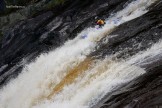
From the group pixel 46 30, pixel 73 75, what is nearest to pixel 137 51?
pixel 73 75

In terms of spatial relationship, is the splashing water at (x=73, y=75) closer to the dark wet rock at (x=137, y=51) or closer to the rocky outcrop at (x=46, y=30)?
the dark wet rock at (x=137, y=51)

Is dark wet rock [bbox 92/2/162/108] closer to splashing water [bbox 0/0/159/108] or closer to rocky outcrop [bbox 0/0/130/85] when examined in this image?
splashing water [bbox 0/0/159/108]

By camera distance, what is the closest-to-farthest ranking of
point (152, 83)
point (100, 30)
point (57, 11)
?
point (152, 83), point (100, 30), point (57, 11)

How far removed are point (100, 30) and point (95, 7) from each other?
4.20 metres

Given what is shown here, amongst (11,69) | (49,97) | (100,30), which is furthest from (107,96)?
(11,69)

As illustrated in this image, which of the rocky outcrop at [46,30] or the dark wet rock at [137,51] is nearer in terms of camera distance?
the dark wet rock at [137,51]

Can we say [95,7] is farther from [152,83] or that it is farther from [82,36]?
[152,83]

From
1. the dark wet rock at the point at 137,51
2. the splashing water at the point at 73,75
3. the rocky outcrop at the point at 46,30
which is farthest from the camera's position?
the rocky outcrop at the point at 46,30

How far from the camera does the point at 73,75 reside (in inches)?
638

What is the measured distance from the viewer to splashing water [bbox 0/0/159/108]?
13695 mm

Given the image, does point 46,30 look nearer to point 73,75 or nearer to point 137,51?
point 73,75

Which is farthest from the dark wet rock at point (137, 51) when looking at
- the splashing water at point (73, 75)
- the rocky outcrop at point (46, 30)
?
the rocky outcrop at point (46, 30)

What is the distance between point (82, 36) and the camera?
2030cm

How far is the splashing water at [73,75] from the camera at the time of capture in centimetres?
1370
